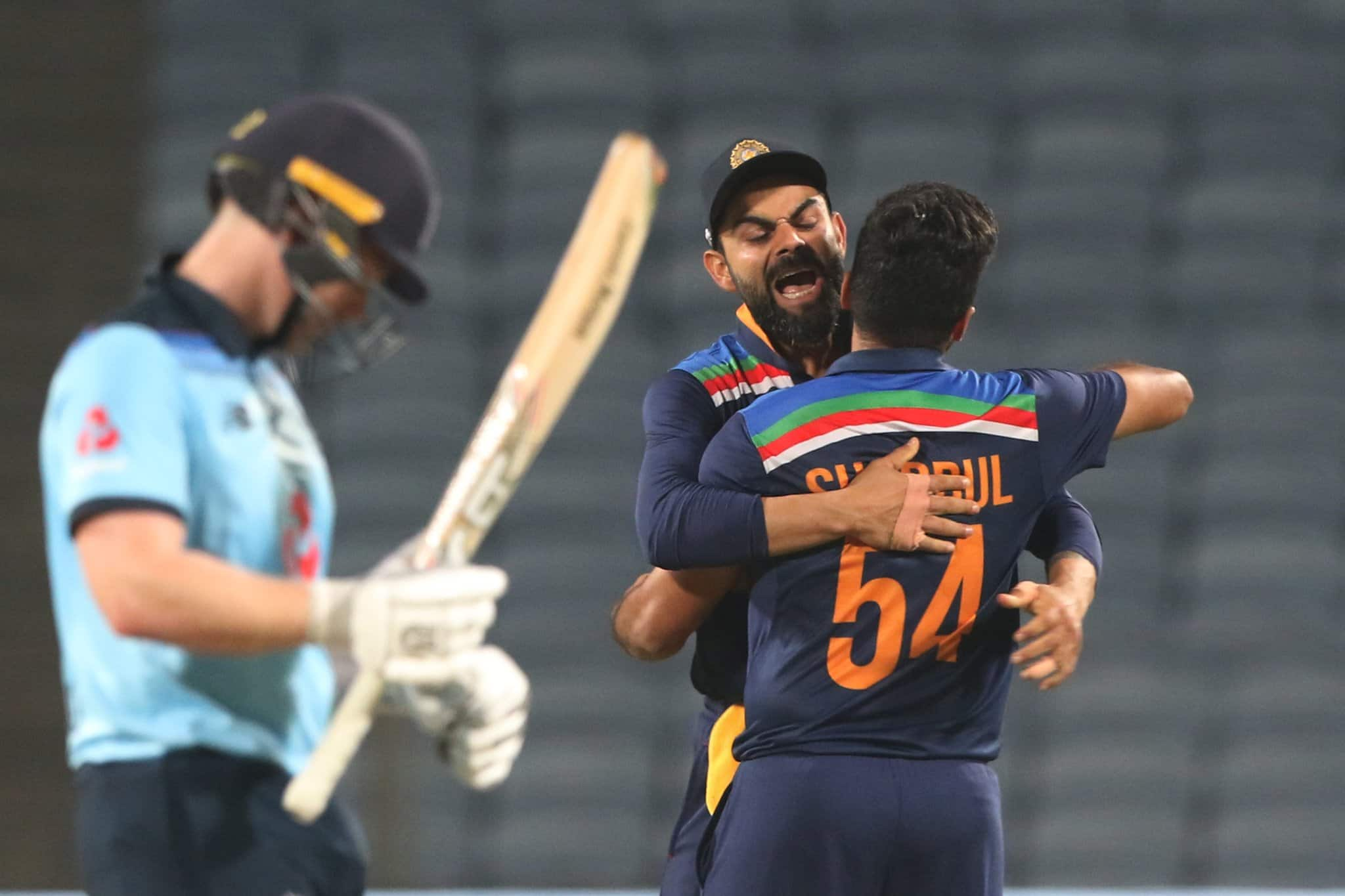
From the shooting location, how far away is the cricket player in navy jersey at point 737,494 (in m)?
1.66

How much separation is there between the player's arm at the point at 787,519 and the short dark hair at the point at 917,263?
159 mm

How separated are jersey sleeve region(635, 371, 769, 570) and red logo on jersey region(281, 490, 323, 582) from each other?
0.39 meters

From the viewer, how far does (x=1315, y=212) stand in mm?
4262

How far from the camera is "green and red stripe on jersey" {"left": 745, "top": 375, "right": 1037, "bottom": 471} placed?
1.70m

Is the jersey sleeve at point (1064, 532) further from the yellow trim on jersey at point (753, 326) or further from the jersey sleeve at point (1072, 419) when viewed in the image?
the yellow trim on jersey at point (753, 326)

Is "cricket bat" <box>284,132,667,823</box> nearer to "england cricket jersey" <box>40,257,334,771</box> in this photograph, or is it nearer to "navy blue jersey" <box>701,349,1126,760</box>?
"england cricket jersey" <box>40,257,334,771</box>

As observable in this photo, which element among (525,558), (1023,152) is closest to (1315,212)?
(1023,152)

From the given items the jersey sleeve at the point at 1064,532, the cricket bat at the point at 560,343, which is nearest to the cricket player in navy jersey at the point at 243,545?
the cricket bat at the point at 560,343

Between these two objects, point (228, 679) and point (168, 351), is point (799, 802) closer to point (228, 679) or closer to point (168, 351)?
point (228, 679)

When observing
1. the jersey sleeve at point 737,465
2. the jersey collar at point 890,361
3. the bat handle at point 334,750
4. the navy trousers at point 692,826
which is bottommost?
the navy trousers at point 692,826

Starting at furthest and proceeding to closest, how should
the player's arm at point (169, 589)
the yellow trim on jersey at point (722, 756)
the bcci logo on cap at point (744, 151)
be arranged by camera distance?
the bcci logo on cap at point (744, 151), the yellow trim on jersey at point (722, 756), the player's arm at point (169, 589)

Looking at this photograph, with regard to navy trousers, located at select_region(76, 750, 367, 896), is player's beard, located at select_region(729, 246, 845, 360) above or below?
above

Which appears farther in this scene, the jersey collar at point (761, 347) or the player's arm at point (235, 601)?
the jersey collar at point (761, 347)

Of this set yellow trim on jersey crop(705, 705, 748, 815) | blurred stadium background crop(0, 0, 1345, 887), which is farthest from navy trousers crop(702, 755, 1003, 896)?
blurred stadium background crop(0, 0, 1345, 887)
